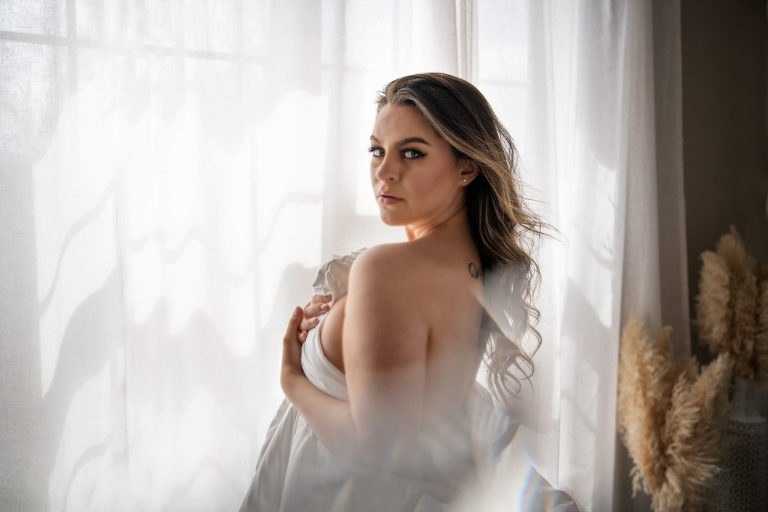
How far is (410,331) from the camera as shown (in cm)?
75

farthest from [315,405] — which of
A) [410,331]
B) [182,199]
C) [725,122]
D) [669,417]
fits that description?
[725,122]

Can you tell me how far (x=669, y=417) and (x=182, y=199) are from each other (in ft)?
4.82

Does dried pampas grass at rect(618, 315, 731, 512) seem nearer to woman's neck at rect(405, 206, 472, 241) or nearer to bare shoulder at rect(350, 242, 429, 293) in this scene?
woman's neck at rect(405, 206, 472, 241)

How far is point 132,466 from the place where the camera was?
4.01ft

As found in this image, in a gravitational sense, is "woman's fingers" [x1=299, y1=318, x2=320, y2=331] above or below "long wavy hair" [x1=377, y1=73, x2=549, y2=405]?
below

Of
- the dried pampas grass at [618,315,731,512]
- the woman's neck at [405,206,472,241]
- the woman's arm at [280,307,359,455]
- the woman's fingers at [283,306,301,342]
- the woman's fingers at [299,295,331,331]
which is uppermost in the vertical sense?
the woman's neck at [405,206,472,241]

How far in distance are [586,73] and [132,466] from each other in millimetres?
1642

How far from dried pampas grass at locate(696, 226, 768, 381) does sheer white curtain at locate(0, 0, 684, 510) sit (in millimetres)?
611

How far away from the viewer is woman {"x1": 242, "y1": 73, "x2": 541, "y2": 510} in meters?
0.75

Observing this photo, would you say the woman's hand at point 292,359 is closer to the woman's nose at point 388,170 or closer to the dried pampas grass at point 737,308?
the woman's nose at point 388,170

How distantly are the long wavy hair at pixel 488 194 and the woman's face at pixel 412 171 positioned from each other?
0.02m

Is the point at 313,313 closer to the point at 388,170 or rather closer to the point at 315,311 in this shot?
the point at 315,311

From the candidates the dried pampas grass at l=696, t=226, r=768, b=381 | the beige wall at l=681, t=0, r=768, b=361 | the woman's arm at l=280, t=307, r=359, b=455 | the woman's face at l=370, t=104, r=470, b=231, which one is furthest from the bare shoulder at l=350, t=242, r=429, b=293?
the beige wall at l=681, t=0, r=768, b=361

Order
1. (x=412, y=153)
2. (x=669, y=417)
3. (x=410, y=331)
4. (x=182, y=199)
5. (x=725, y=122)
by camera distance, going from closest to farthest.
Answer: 1. (x=410, y=331)
2. (x=412, y=153)
3. (x=182, y=199)
4. (x=669, y=417)
5. (x=725, y=122)
